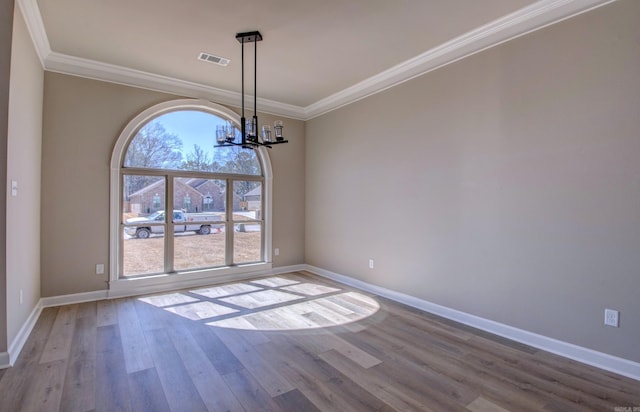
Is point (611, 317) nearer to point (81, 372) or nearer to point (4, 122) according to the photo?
point (81, 372)

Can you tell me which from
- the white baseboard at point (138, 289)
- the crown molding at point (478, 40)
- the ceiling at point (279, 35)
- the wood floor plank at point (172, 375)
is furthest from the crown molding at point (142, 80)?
the wood floor plank at point (172, 375)

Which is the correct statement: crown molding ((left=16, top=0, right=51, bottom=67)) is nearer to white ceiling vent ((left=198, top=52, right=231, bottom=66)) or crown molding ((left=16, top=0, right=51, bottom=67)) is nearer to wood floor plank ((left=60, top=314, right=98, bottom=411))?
white ceiling vent ((left=198, top=52, right=231, bottom=66))

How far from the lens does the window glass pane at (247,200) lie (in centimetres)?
529

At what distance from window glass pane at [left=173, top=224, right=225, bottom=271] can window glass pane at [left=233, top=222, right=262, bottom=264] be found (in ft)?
0.76

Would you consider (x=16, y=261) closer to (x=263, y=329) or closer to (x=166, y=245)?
(x=166, y=245)

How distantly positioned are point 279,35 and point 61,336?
3.68 m

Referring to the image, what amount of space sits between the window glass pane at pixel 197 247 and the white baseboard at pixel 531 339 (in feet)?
8.55

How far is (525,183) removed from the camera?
2.92 meters

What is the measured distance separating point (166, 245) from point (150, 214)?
51 centimetres

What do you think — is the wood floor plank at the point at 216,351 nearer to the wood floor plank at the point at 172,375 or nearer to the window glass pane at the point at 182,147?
the wood floor plank at the point at 172,375

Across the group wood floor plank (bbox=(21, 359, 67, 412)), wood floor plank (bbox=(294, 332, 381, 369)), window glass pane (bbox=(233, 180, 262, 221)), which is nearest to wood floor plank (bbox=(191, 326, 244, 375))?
wood floor plank (bbox=(294, 332, 381, 369))

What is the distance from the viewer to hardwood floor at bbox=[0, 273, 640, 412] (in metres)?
2.06

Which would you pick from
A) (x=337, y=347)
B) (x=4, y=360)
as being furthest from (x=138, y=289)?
(x=337, y=347)

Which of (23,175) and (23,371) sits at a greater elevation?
(23,175)
